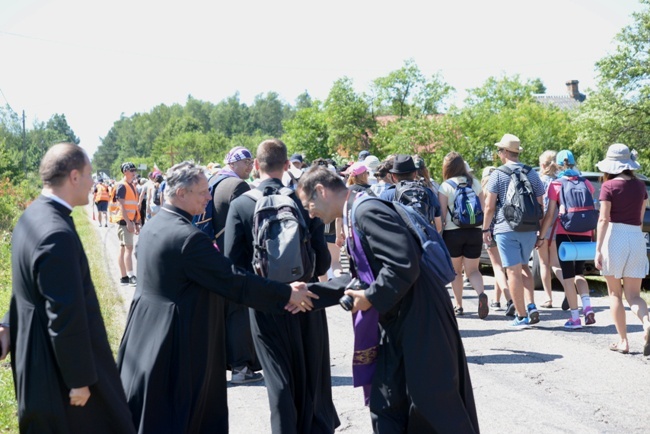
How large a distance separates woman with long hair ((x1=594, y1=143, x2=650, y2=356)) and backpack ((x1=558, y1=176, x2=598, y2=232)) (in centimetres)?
149

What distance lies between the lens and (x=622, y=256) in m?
7.93

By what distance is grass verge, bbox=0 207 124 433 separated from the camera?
6434mm

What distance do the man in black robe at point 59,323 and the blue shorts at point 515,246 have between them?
599 centimetres

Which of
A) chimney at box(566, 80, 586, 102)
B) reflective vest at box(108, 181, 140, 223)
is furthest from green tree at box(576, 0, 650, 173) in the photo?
chimney at box(566, 80, 586, 102)

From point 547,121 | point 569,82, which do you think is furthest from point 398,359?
point 569,82

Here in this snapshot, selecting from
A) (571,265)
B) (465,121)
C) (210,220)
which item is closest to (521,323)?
(571,265)

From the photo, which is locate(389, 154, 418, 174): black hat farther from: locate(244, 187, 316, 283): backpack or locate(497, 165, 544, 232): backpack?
locate(244, 187, 316, 283): backpack

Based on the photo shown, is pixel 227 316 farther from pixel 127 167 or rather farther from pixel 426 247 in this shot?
pixel 127 167

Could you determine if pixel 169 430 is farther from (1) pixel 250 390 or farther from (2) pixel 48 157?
(1) pixel 250 390

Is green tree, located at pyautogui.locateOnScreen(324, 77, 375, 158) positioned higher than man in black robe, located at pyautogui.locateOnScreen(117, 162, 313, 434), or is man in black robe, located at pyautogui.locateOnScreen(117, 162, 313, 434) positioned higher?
green tree, located at pyautogui.locateOnScreen(324, 77, 375, 158)

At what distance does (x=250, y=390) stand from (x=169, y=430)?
2783 mm

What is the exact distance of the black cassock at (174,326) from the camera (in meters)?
4.59

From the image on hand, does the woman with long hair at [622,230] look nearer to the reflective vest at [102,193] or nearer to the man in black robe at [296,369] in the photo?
the man in black robe at [296,369]

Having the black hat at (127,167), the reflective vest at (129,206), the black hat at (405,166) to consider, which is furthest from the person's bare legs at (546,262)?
the black hat at (127,167)
